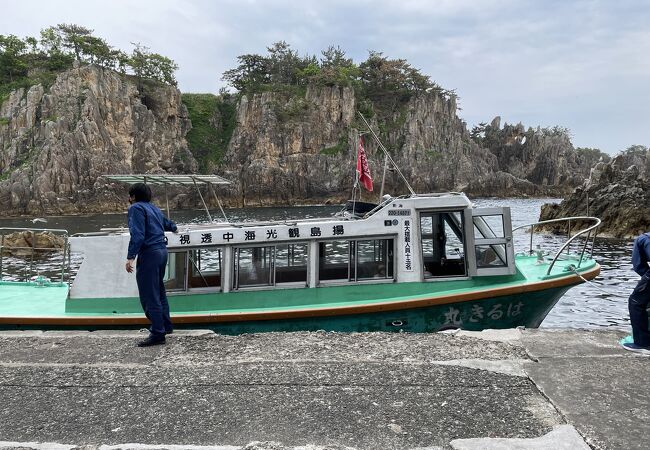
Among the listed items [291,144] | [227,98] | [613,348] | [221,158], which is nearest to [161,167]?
[221,158]

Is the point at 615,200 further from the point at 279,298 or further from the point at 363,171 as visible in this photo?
the point at 279,298

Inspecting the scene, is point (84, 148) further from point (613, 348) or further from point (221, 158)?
point (613, 348)

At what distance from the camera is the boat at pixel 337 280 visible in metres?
8.82

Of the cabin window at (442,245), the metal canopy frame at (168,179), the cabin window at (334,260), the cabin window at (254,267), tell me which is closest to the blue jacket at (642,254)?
the cabin window at (442,245)

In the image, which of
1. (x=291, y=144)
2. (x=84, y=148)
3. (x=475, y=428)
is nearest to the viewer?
(x=475, y=428)

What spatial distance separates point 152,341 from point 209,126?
319 feet

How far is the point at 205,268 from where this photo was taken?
957cm

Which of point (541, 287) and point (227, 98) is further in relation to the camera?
point (227, 98)

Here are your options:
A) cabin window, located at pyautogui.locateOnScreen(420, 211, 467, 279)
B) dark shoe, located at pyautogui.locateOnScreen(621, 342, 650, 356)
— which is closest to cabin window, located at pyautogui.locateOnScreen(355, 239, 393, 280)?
cabin window, located at pyautogui.locateOnScreen(420, 211, 467, 279)

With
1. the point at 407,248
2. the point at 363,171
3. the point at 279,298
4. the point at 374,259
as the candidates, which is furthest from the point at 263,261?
the point at 363,171

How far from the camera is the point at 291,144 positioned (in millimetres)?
88375

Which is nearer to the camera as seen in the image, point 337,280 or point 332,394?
point 332,394

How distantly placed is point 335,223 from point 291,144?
81044mm

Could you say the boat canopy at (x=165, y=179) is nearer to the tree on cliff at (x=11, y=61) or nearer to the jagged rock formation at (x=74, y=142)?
the jagged rock formation at (x=74, y=142)
